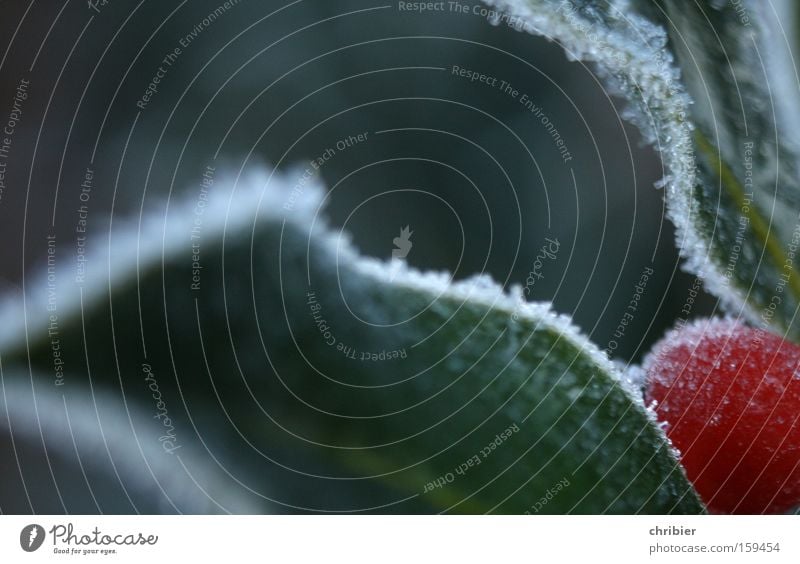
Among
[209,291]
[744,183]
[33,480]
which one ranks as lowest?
[33,480]

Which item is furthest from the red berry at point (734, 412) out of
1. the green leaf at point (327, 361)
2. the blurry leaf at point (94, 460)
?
the blurry leaf at point (94, 460)

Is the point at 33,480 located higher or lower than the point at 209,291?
lower

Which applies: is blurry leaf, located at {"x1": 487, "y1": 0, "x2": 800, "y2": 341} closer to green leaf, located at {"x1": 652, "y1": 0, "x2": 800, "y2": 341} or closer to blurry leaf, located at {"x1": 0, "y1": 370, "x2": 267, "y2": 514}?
green leaf, located at {"x1": 652, "y1": 0, "x2": 800, "y2": 341}

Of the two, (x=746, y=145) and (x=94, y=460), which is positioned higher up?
(x=746, y=145)

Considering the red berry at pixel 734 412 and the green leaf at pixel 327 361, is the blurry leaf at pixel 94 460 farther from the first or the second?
the red berry at pixel 734 412

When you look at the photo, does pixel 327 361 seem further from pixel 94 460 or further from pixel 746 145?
pixel 746 145

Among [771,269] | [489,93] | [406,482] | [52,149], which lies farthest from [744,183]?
[52,149]

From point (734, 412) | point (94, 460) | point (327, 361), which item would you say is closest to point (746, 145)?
point (734, 412)
